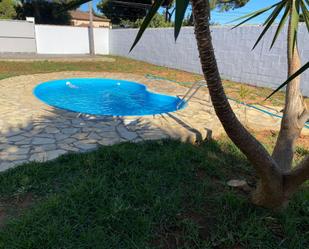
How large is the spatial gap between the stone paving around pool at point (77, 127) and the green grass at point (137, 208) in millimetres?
532

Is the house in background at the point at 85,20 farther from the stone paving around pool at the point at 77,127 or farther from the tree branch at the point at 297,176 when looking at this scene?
the tree branch at the point at 297,176

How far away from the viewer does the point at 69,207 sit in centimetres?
250

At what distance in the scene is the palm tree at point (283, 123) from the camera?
4.34 feet

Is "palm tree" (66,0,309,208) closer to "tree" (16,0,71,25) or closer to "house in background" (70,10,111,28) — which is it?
"tree" (16,0,71,25)

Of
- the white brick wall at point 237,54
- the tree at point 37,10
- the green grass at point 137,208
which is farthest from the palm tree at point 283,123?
the tree at point 37,10

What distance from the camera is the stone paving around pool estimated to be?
379 centimetres

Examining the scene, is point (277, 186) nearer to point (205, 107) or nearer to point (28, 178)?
point (28, 178)

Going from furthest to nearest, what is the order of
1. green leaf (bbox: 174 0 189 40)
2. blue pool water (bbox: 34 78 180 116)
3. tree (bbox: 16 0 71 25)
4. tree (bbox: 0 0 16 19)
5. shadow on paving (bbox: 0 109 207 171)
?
tree (bbox: 16 0 71 25), tree (bbox: 0 0 16 19), blue pool water (bbox: 34 78 180 116), shadow on paving (bbox: 0 109 207 171), green leaf (bbox: 174 0 189 40)

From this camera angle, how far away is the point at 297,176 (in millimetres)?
2250

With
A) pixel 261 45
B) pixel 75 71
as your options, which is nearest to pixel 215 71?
pixel 261 45

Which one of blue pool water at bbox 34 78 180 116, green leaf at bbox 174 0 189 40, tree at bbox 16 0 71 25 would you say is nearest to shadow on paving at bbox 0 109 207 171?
blue pool water at bbox 34 78 180 116

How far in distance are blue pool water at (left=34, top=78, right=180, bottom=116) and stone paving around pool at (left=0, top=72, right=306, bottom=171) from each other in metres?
1.52

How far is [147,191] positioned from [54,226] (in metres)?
0.90

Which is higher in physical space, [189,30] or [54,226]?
[189,30]
